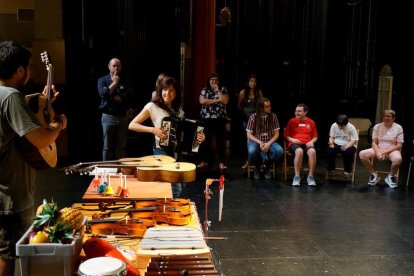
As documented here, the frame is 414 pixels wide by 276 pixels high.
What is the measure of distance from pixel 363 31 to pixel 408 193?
17.5ft

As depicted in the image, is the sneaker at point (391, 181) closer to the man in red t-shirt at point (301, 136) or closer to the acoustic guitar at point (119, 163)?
the man in red t-shirt at point (301, 136)

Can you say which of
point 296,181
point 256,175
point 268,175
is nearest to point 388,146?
point 296,181

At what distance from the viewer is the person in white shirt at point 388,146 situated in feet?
22.7

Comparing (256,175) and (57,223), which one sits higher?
(57,223)

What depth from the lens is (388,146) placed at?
7016 millimetres

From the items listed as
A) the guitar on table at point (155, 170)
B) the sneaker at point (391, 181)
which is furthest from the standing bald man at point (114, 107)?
the sneaker at point (391, 181)

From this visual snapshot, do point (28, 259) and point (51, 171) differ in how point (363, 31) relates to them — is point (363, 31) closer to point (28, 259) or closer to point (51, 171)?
point (51, 171)

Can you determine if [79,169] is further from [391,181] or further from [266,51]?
[266,51]

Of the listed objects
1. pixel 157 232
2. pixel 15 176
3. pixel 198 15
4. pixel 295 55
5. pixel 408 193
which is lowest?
pixel 408 193

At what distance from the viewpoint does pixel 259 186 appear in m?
6.78

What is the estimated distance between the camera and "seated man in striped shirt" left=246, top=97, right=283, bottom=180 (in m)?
7.11

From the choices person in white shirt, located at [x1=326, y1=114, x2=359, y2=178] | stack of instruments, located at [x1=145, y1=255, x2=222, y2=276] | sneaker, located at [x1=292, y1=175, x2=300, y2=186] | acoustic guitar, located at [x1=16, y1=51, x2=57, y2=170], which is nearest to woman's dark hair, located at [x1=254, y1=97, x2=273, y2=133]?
sneaker, located at [x1=292, y1=175, x2=300, y2=186]

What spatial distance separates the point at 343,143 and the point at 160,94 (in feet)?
12.8

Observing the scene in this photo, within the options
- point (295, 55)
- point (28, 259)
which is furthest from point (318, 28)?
point (28, 259)
